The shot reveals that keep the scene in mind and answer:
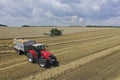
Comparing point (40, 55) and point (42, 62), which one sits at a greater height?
point (40, 55)

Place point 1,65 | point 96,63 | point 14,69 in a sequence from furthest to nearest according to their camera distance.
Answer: point 96,63 → point 1,65 → point 14,69

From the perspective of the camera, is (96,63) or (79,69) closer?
(79,69)

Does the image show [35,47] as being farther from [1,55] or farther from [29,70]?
[1,55]

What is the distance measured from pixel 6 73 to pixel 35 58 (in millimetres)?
3107

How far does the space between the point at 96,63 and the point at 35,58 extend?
465cm

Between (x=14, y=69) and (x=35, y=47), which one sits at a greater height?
(x=35, y=47)

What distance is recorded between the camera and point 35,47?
17078mm

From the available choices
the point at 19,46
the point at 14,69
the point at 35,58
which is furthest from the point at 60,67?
the point at 19,46

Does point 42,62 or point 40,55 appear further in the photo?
point 40,55

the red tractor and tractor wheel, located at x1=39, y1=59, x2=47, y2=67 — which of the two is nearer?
tractor wheel, located at x1=39, y1=59, x2=47, y2=67

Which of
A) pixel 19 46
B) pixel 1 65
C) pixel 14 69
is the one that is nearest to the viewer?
pixel 14 69

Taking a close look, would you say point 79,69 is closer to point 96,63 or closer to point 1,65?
point 96,63

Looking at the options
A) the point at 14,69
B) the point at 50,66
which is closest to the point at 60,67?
the point at 50,66

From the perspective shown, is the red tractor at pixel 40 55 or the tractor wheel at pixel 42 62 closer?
the tractor wheel at pixel 42 62
